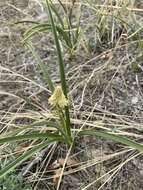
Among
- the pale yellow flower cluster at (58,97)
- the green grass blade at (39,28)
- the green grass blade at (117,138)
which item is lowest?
the green grass blade at (117,138)

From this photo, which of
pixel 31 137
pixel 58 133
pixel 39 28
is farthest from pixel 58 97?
pixel 39 28

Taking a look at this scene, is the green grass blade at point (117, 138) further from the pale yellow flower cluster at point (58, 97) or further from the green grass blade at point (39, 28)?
the green grass blade at point (39, 28)

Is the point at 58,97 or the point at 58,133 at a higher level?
the point at 58,97

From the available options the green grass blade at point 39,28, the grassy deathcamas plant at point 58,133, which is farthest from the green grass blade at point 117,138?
the green grass blade at point 39,28

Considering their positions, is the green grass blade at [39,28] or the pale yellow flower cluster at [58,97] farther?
the green grass blade at [39,28]

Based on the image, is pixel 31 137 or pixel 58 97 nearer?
pixel 58 97

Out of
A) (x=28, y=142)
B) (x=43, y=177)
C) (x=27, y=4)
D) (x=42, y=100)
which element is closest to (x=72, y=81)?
(x=42, y=100)

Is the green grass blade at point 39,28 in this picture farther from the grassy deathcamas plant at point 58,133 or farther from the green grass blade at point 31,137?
the green grass blade at point 31,137

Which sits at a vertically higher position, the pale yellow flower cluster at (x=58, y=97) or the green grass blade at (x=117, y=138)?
the pale yellow flower cluster at (x=58, y=97)

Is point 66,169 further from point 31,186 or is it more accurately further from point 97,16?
point 97,16

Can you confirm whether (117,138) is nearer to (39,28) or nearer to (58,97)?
(58,97)

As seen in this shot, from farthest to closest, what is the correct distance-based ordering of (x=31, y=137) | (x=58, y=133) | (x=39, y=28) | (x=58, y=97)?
(x=39, y=28) → (x=58, y=133) → (x=31, y=137) → (x=58, y=97)
